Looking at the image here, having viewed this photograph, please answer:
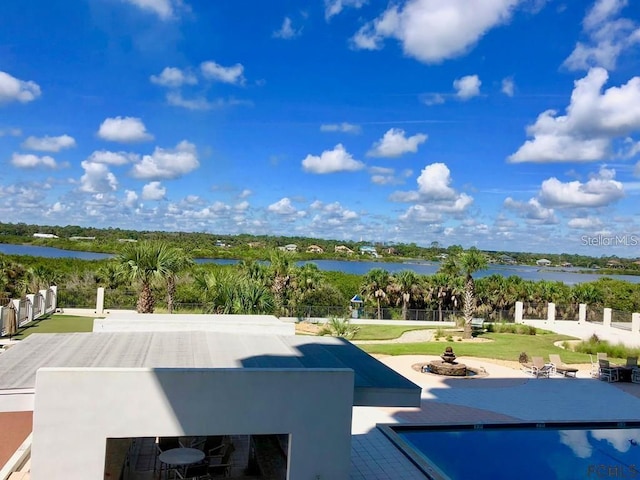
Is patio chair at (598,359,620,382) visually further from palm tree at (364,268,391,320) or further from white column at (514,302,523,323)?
palm tree at (364,268,391,320)

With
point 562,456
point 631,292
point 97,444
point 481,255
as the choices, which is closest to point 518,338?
point 481,255

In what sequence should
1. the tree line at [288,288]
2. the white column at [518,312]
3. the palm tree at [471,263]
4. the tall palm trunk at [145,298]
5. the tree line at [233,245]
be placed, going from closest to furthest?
the tall palm trunk at [145,298], the tree line at [288,288], the palm tree at [471,263], the white column at [518,312], the tree line at [233,245]

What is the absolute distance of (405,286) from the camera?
3944cm

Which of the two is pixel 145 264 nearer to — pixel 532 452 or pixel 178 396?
pixel 178 396

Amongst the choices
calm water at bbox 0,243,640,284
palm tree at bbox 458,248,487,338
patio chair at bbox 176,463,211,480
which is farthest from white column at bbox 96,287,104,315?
patio chair at bbox 176,463,211,480

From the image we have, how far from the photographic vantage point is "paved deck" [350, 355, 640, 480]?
10.4 m

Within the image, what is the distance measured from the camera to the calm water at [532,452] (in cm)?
1088

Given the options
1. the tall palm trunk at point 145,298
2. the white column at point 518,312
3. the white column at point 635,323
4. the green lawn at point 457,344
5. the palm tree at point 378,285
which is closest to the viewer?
the green lawn at point 457,344

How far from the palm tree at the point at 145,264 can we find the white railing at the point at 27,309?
4.68 meters

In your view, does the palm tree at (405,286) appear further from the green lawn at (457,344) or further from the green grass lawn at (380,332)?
the green lawn at (457,344)

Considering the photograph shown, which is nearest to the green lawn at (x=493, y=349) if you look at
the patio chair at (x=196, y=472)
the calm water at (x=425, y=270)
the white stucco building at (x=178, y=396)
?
the calm water at (x=425, y=270)

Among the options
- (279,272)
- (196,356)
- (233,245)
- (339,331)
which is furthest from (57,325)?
(233,245)

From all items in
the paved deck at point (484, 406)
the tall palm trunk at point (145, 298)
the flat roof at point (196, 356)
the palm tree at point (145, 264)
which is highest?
the palm tree at point (145, 264)

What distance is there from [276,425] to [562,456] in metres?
8.27
